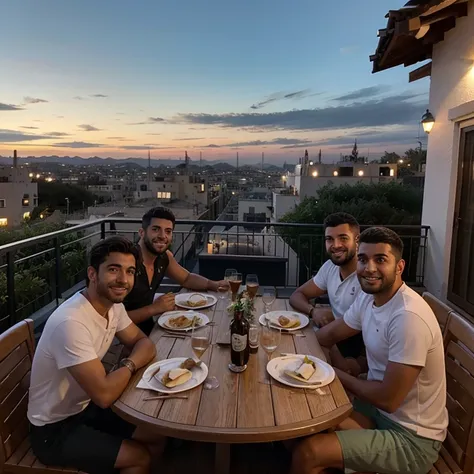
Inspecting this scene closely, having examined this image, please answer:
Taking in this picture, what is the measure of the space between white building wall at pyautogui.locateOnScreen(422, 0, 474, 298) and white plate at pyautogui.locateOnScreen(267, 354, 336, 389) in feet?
12.3

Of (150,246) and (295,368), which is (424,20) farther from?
(295,368)

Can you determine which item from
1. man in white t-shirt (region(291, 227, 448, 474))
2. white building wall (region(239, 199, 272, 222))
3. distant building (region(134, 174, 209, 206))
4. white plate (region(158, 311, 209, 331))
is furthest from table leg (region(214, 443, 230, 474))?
distant building (region(134, 174, 209, 206))

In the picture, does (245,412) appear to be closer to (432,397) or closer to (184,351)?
(184,351)

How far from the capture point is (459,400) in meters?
1.65

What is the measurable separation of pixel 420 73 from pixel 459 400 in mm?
5752

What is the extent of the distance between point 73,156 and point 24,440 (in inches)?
1577

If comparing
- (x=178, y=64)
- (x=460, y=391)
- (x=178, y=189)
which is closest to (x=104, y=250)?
(x=460, y=391)

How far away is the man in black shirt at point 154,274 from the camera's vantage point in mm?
2436

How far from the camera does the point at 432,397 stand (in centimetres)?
159

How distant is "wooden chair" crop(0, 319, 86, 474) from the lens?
150 centimetres

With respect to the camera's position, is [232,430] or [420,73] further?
[420,73]

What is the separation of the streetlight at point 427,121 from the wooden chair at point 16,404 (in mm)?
5365

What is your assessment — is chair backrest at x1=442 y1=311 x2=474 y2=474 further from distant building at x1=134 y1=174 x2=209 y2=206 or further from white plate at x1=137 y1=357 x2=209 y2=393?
distant building at x1=134 y1=174 x2=209 y2=206

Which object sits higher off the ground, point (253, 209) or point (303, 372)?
point (303, 372)
